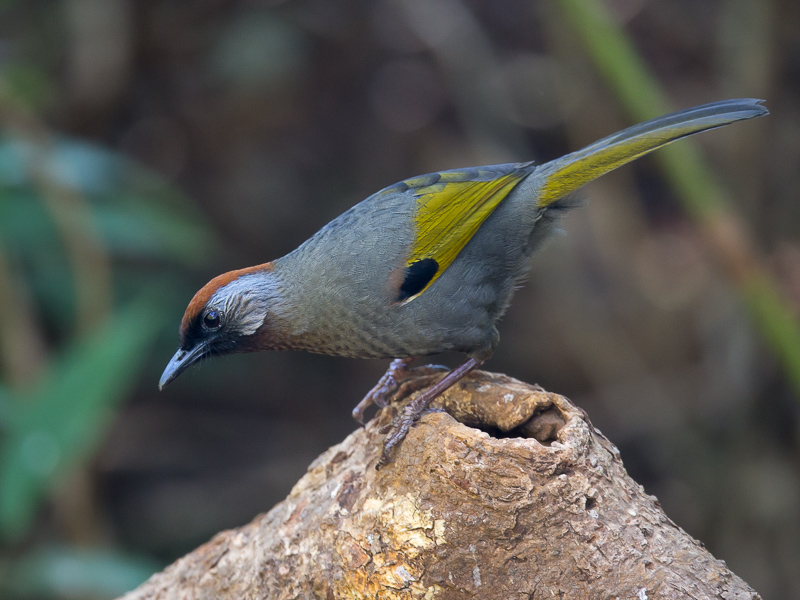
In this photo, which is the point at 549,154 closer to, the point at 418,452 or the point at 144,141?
the point at 144,141

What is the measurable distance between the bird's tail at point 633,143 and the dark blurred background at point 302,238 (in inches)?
50.0

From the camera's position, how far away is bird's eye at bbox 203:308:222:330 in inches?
137

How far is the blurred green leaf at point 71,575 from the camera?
4641 millimetres

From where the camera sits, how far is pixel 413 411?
9.61ft

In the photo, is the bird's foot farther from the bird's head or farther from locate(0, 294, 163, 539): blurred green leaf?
locate(0, 294, 163, 539): blurred green leaf

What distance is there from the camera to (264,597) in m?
2.90

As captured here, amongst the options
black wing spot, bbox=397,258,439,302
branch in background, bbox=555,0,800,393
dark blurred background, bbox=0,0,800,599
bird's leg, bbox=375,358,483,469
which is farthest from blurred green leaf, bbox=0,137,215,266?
bird's leg, bbox=375,358,483,469

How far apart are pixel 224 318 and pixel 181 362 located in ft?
0.94

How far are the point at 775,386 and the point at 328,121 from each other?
519 cm

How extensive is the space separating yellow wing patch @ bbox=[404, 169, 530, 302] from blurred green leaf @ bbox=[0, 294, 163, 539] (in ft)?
7.45

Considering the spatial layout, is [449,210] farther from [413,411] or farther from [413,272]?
[413,411]

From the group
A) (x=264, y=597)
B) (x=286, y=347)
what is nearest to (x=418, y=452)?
(x=264, y=597)

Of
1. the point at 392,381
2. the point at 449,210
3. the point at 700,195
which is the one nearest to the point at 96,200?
the point at 392,381

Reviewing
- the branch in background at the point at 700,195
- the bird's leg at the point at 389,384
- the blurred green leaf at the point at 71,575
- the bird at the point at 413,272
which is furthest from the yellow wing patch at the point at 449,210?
the blurred green leaf at the point at 71,575
